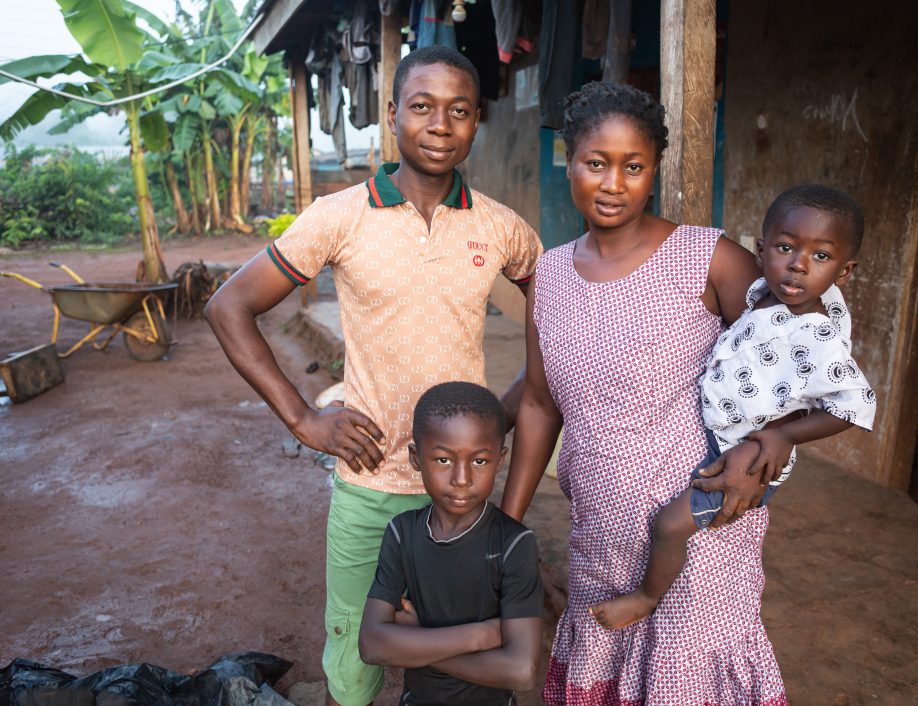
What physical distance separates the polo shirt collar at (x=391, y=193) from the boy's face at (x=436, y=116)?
0.09 meters

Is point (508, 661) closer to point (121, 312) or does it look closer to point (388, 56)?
point (388, 56)

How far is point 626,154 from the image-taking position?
1.53 metres

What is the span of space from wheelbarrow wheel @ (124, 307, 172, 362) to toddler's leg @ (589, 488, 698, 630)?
7294 mm

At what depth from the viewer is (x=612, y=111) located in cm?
154

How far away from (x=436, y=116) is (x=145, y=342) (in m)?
7.08

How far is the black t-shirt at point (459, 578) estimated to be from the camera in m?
1.64

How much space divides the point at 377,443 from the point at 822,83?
3.26m

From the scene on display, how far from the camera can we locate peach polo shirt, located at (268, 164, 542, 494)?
1858 mm

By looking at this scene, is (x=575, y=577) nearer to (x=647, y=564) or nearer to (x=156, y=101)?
(x=647, y=564)

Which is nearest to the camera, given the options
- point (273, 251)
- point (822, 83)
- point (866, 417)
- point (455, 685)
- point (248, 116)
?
point (866, 417)

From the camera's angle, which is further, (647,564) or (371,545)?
(371,545)

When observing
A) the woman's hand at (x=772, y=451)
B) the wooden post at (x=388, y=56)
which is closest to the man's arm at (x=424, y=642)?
the woman's hand at (x=772, y=451)

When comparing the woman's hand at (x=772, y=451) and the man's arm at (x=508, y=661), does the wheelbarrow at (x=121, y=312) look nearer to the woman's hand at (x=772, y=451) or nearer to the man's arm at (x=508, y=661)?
the man's arm at (x=508, y=661)

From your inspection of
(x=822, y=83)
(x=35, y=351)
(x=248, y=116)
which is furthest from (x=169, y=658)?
(x=248, y=116)
